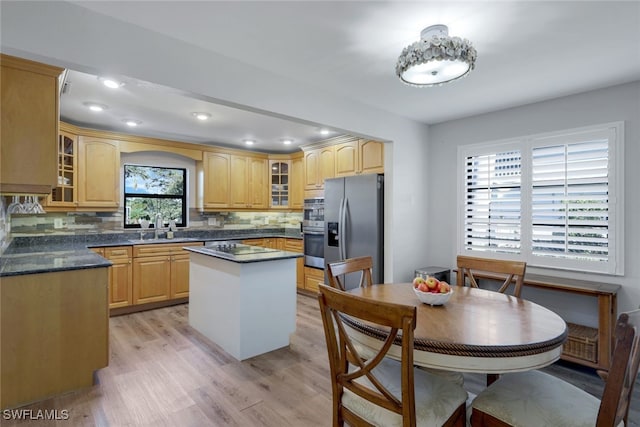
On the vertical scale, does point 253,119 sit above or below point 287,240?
above

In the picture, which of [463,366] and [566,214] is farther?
[566,214]

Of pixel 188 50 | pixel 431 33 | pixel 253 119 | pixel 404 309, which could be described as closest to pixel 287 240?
pixel 253 119

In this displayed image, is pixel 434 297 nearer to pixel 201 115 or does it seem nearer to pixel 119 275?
pixel 201 115

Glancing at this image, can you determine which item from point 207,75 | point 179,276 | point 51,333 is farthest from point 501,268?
point 179,276

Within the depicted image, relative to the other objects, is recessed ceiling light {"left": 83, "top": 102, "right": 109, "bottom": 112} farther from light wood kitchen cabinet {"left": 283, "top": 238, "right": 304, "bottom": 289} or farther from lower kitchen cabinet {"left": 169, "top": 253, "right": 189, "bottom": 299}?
light wood kitchen cabinet {"left": 283, "top": 238, "right": 304, "bottom": 289}

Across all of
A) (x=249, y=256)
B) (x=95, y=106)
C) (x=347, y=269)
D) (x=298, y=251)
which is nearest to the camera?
(x=347, y=269)

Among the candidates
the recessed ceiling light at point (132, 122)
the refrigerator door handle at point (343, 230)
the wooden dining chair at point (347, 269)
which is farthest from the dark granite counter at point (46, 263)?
the refrigerator door handle at point (343, 230)

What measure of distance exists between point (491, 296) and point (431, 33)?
1.71 meters

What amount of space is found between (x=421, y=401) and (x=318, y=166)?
3878 mm

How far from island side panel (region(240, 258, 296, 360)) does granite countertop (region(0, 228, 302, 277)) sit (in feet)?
0.91

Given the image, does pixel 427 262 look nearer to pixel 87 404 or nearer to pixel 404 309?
pixel 404 309

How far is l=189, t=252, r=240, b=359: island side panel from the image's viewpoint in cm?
293

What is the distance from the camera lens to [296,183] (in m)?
5.64

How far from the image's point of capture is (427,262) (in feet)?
13.8
